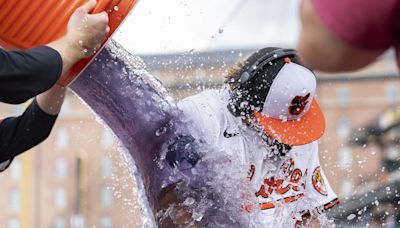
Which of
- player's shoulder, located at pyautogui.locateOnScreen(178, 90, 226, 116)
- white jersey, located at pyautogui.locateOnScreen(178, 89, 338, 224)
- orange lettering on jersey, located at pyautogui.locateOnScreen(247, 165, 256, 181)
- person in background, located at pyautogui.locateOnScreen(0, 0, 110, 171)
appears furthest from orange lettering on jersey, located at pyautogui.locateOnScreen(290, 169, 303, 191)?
person in background, located at pyautogui.locateOnScreen(0, 0, 110, 171)

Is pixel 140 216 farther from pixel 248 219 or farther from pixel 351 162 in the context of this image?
pixel 351 162

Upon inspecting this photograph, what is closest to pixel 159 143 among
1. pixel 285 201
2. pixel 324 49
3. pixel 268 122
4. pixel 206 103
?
pixel 206 103

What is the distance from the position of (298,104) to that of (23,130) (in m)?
0.74

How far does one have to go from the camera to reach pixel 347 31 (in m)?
1.14

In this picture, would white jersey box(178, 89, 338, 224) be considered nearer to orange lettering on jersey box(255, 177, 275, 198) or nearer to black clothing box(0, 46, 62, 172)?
orange lettering on jersey box(255, 177, 275, 198)

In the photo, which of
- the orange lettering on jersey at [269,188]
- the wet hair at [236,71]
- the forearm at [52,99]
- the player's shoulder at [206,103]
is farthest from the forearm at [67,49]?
the orange lettering on jersey at [269,188]

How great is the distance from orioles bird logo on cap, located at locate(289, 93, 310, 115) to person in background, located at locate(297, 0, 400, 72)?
3.40ft

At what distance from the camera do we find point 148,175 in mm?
2148

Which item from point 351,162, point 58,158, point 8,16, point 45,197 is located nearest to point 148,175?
point 8,16

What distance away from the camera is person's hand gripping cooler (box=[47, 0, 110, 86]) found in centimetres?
173

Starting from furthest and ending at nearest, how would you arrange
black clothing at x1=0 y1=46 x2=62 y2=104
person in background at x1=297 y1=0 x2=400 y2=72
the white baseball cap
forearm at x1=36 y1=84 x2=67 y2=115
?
the white baseball cap < forearm at x1=36 y1=84 x2=67 y2=115 < black clothing at x1=0 y1=46 x2=62 y2=104 < person in background at x1=297 y1=0 x2=400 y2=72

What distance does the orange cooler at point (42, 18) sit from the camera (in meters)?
1.78

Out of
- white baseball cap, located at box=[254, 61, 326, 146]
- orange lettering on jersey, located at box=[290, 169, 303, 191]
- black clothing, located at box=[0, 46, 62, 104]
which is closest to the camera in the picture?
black clothing, located at box=[0, 46, 62, 104]

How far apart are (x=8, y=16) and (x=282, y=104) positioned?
0.80 meters
